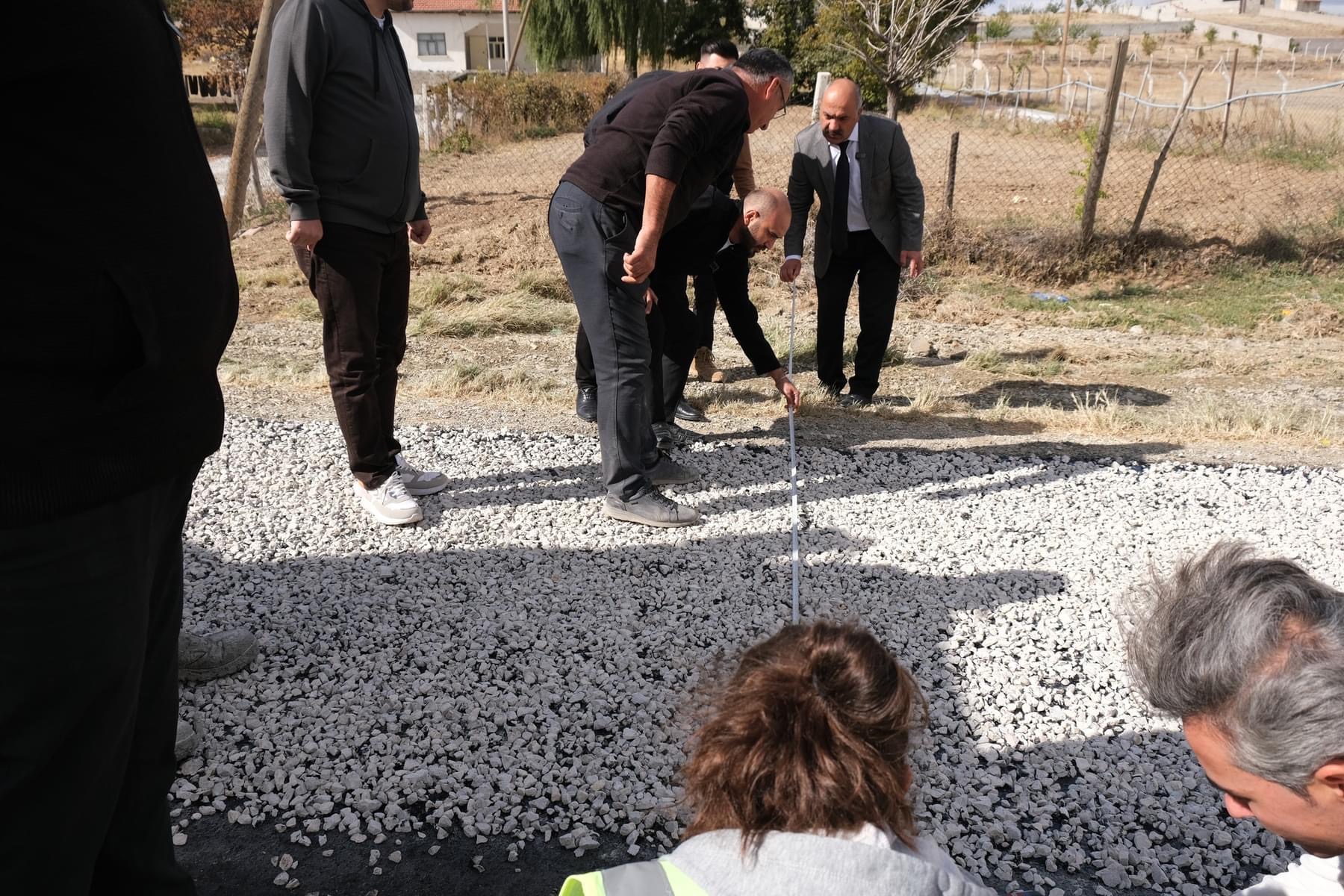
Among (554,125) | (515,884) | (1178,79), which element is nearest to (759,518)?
(515,884)

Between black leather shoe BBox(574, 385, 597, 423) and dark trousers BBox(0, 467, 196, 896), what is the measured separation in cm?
369

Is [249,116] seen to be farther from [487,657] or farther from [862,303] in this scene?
[487,657]

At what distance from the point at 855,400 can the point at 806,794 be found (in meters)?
4.99

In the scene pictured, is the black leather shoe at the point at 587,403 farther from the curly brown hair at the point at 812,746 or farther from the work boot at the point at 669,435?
the curly brown hair at the point at 812,746

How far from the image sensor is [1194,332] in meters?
8.34

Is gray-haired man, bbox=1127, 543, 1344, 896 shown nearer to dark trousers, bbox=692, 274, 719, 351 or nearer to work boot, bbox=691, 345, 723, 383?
dark trousers, bbox=692, 274, 719, 351

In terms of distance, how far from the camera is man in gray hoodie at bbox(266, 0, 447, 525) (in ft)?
11.3

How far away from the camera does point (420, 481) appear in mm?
4469

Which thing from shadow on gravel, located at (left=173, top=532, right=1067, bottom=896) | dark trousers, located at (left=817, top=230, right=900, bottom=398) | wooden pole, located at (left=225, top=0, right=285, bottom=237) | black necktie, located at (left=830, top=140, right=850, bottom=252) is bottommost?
shadow on gravel, located at (left=173, top=532, right=1067, bottom=896)

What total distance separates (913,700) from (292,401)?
202 inches

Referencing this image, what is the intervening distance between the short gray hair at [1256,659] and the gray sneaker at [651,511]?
2.76 m

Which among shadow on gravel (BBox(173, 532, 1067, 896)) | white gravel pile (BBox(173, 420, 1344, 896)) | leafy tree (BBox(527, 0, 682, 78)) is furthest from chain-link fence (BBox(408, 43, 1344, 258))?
shadow on gravel (BBox(173, 532, 1067, 896))

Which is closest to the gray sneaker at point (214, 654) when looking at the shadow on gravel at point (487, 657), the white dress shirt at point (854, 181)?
the shadow on gravel at point (487, 657)

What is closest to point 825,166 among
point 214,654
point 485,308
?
point 485,308
